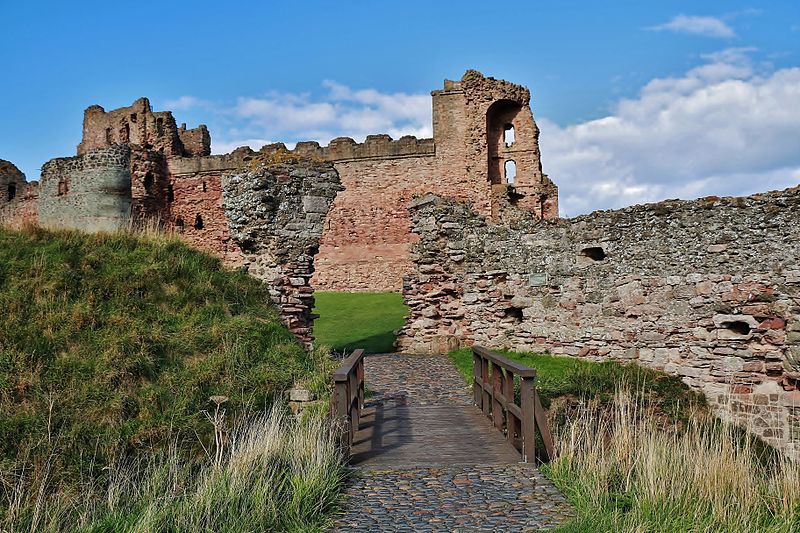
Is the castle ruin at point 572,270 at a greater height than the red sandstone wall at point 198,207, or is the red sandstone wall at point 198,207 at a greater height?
the red sandstone wall at point 198,207

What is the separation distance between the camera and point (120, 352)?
936cm

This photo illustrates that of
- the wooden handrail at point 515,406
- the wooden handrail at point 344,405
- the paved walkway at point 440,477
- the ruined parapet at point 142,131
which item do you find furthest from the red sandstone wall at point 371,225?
the wooden handrail at point 344,405

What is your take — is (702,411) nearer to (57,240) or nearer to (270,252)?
(270,252)

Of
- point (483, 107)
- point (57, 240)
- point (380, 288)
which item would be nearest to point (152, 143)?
point (380, 288)

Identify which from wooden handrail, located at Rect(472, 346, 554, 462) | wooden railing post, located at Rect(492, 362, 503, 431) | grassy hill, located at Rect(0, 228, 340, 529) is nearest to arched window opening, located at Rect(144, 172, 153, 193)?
grassy hill, located at Rect(0, 228, 340, 529)

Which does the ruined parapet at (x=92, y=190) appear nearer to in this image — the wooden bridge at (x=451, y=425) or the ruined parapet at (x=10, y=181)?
the ruined parapet at (x=10, y=181)

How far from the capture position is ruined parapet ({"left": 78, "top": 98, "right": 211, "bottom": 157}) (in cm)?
3228

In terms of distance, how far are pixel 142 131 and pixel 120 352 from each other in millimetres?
28651

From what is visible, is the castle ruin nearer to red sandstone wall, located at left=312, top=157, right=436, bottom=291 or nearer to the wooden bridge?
the wooden bridge

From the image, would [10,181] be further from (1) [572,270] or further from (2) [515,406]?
(2) [515,406]

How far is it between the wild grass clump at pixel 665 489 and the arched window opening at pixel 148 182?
2404 cm

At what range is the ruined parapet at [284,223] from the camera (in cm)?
1305

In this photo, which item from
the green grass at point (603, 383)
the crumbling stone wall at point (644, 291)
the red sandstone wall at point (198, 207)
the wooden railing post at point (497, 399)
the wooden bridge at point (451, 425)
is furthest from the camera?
the red sandstone wall at point (198, 207)

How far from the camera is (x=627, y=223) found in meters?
13.1
